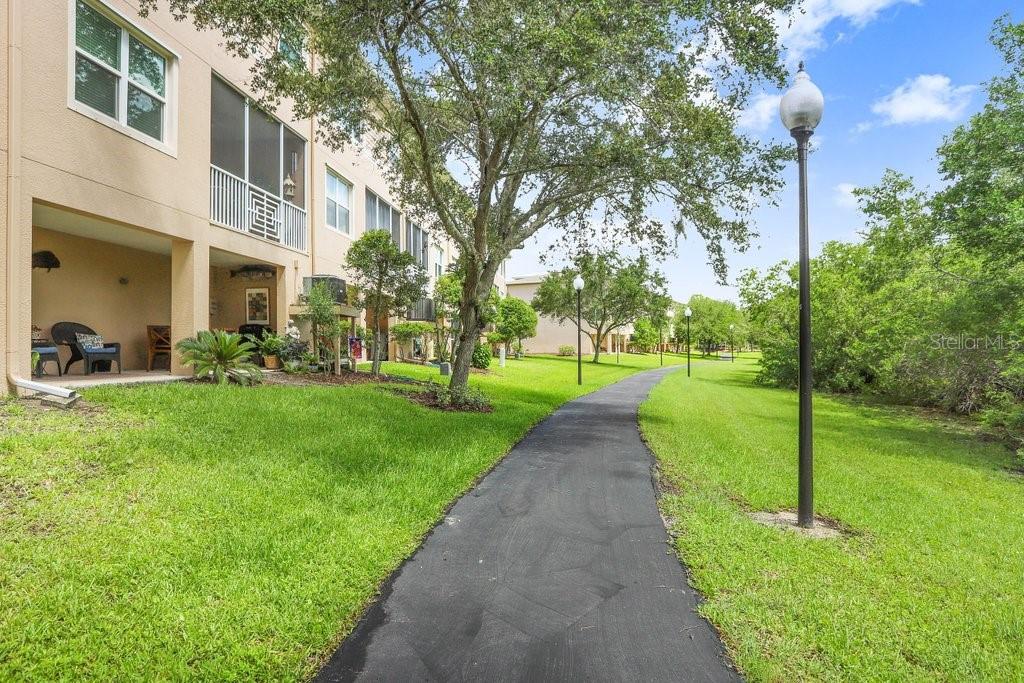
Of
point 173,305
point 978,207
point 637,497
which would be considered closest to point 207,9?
point 173,305

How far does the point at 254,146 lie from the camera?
11.6 meters

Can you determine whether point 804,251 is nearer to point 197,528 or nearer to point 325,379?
point 197,528

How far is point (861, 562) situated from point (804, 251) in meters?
2.72

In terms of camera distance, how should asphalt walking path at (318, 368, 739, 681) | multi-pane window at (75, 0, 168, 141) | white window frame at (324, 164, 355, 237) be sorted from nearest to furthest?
asphalt walking path at (318, 368, 739, 681)
multi-pane window at (75, 0, 168, 141)
white window frame at (324, 164, 355, 237)

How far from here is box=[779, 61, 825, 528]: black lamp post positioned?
463 cm

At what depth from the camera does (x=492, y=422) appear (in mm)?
9008

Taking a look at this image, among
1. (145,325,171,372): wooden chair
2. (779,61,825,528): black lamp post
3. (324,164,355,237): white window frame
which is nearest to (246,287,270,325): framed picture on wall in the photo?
(145,325,171,372): wooden chair

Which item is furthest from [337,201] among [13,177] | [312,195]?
[13,177]

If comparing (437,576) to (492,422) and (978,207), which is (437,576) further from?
(978,207)

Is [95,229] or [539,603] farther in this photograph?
[95,229]

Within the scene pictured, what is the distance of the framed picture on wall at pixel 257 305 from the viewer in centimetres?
1262

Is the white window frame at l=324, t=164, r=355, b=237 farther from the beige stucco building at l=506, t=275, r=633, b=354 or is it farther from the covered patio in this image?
the beige stucco building at l=506, t=275, r=633, b=354

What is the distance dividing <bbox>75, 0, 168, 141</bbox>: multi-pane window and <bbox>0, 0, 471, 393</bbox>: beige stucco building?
2 centimetres

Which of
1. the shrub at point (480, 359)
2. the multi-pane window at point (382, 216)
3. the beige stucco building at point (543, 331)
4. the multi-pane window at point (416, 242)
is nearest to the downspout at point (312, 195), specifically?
the multi-pane window at point (382, 216)
